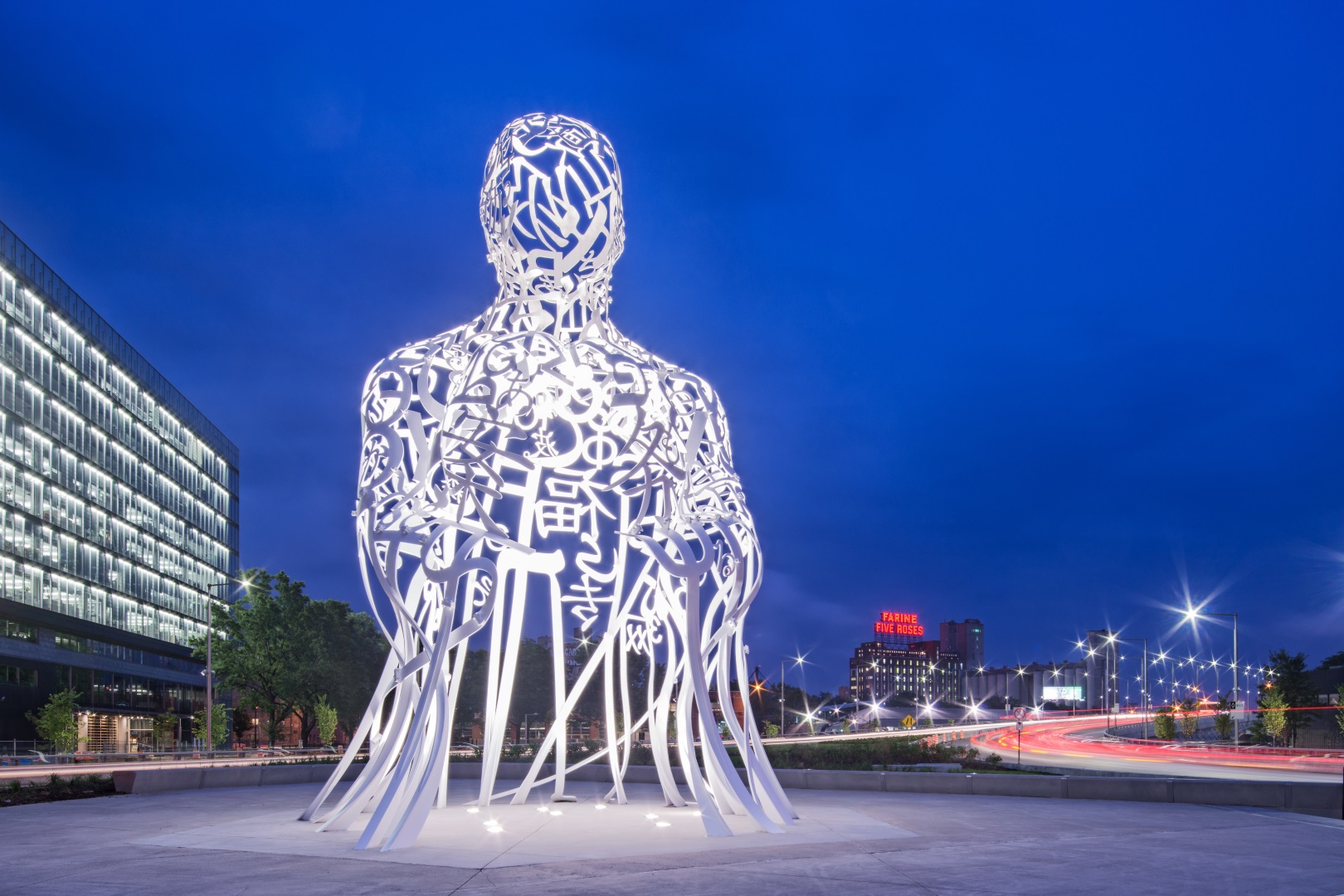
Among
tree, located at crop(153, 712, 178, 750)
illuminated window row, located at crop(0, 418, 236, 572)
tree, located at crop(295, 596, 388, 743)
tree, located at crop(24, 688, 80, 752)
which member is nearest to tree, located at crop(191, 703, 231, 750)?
tree, located at crop(153, 712, 178, 750)

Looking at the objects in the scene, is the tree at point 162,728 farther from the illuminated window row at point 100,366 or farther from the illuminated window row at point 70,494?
the illuminated window row at point 100,366

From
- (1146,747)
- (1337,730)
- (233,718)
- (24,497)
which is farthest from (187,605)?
(1337,730)

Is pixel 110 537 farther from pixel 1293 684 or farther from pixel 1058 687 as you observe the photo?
pixel 1058 687

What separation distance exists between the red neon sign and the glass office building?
11244 centimetres

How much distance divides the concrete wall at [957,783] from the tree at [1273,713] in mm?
A: 31886

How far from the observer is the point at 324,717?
54.4 m

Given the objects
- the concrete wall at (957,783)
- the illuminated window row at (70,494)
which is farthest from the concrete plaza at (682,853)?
the illuminated window row at (70,494)

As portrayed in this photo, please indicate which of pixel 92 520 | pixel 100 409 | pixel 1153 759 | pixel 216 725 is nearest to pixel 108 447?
pixel 100 409

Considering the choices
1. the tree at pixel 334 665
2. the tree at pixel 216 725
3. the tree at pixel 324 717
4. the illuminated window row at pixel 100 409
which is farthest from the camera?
the tree at pixel 216 725

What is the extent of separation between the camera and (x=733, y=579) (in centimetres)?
1566

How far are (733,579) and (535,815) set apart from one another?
14.5 feet

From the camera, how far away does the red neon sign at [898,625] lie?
586ft

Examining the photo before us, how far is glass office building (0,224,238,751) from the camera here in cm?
6056

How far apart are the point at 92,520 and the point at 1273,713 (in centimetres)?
6757
